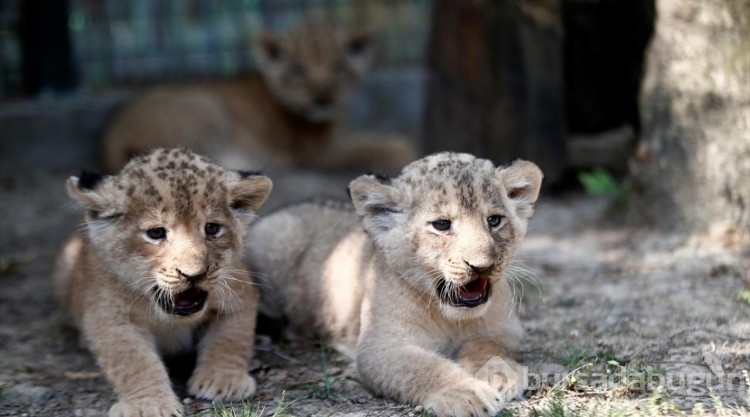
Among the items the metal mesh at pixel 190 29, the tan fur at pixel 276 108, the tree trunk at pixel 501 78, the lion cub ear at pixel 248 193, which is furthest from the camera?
the metal mesh at pixel 190 29

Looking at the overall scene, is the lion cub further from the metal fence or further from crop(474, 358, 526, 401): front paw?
the metal fence

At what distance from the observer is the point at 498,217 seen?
18.5ft

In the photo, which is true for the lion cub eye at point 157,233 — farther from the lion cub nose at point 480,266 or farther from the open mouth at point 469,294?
the lion cub nose at point 480,266

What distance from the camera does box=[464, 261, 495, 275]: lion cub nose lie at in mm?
5277

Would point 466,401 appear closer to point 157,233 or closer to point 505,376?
point 505,376

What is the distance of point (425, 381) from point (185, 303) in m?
1.40

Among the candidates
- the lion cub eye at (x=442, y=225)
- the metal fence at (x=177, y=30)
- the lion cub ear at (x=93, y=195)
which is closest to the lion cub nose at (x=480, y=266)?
the lion cub eye at (x=442, y=225)

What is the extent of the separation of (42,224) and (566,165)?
4.96 metres

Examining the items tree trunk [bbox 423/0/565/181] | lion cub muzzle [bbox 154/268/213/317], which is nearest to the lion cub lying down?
lion cub muzzle [bbox 154/268/213/317]

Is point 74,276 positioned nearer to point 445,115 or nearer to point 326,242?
point 326,242

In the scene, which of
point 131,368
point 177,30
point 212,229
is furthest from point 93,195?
point 177,30

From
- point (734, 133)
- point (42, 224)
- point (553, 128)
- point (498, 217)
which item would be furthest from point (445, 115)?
point (498, 217)

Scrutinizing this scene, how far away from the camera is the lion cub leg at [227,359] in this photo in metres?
5.69

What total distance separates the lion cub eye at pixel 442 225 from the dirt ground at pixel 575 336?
1.87 feet
